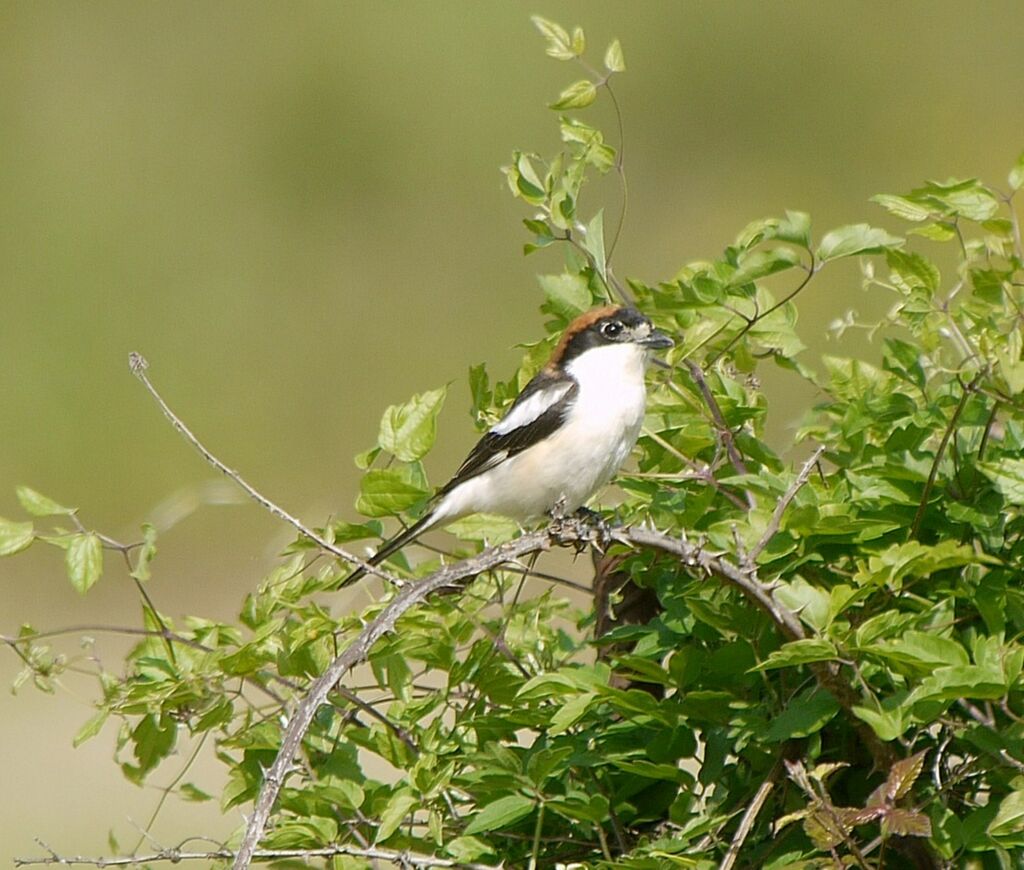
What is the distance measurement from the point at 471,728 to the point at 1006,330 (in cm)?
120

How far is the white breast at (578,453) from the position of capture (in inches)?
159

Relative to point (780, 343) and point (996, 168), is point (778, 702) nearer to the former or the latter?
point (780, 343)

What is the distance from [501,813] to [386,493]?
59 cm

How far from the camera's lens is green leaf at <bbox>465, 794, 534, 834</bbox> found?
2.47 meters

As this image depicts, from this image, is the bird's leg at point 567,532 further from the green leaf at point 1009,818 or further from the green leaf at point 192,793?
the green leaf at point 1009,818

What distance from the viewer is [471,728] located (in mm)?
2701

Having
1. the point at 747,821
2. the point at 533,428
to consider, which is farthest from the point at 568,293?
the point at 533,428

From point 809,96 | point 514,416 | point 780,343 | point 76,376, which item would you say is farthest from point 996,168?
point 780,343

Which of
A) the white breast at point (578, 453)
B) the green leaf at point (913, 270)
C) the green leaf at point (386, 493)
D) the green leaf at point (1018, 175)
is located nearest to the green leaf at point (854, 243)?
the green leaf at point (913, 270)

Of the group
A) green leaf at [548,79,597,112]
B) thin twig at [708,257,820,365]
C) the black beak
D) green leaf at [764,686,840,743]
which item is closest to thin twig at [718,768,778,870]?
green leaf at [764,686,840,743]

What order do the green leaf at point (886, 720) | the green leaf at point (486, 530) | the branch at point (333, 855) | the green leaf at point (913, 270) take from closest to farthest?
the green leaf at point (886, 720) → the branch at point (333, 855) → the green leaf at point (913, 270) → the green leaf at point (486, 530)

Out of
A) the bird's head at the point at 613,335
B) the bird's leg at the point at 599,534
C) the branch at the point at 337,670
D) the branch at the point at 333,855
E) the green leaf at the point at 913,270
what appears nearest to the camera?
the branch at the point at 337,670

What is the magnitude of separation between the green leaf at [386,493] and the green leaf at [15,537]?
0.56 m

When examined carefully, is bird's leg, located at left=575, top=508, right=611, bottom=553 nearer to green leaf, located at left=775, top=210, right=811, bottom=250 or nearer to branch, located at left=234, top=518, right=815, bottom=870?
branch, located at left=234, top=518, right=815, bottom=870
